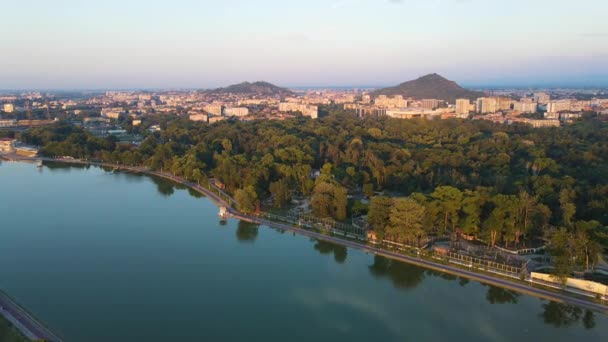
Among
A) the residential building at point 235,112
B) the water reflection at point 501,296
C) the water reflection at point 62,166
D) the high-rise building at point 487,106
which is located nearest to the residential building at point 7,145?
the water reflection at point 62,166

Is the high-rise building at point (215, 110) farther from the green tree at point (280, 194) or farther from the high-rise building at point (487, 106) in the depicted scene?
the green tree at point (280, 194)

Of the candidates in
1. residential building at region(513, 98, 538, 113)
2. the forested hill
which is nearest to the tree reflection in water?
the forested hill

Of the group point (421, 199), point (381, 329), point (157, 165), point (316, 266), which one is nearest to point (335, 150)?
point (157, 165)

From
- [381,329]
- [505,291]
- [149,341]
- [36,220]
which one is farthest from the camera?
[36,220]

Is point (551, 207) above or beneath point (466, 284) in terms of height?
above

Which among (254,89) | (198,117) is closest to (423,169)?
(198,117)

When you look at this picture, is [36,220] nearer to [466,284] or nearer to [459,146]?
[466,284]
